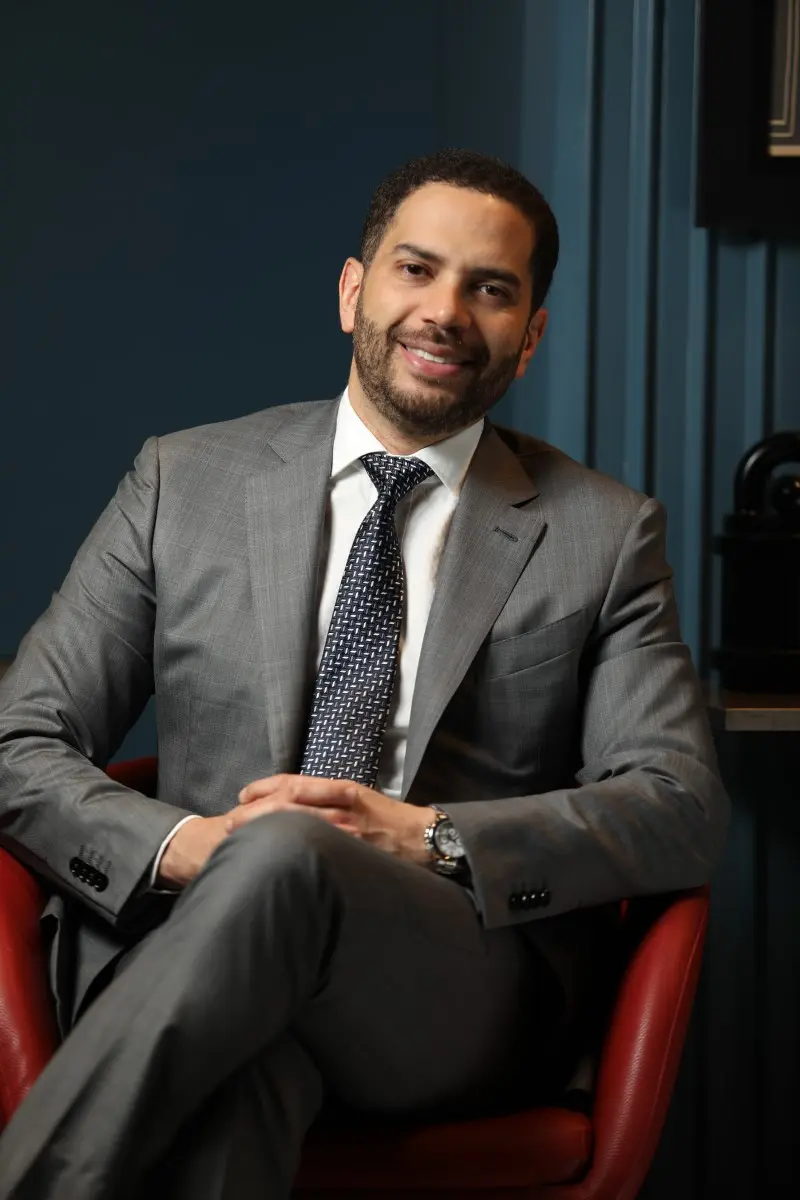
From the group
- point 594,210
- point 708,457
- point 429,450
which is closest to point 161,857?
point 429,450

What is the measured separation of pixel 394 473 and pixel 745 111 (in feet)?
2.87

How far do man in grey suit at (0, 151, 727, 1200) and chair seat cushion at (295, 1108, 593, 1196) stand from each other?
0.12ft

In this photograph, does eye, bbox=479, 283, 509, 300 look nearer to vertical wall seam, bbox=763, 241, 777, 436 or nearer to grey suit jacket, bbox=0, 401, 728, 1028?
grey suit jacket, bbox=0, 401, 728, 1028

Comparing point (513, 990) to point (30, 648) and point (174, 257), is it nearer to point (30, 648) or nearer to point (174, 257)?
point (30, 648)

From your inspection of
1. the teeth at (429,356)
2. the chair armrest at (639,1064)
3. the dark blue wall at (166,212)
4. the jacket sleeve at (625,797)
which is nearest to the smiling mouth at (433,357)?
the teeth at (429,356)

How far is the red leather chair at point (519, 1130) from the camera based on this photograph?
1.50 m

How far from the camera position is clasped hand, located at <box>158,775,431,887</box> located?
159cm

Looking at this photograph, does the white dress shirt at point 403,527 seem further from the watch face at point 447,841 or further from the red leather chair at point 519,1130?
the red leather chair at point 519,1130

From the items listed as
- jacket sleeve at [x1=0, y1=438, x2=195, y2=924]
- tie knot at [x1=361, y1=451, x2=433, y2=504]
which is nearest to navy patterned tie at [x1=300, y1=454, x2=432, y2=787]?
tie knot at [x1=361, y1=451, x2=433, y2=504]

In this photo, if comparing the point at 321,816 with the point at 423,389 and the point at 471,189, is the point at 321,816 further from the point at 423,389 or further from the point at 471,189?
the point at 471,189

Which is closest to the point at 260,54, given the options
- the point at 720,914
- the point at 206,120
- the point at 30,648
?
the point at 206,120

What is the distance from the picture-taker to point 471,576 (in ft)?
6.15

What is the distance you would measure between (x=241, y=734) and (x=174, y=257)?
2.00 meters

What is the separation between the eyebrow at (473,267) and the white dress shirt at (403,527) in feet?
0.69
